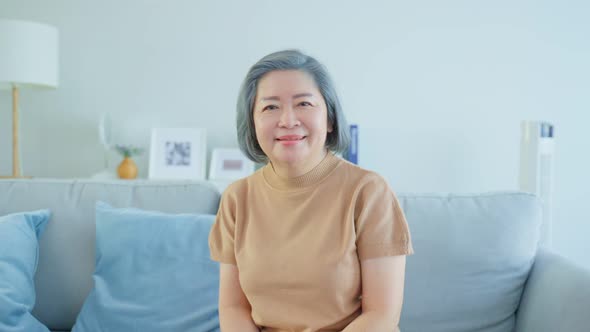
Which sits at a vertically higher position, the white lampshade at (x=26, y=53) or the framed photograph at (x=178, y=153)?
the white lampshade at (x=26, y=53)

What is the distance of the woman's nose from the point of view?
107cm

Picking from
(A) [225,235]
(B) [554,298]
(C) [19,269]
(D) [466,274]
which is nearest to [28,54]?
(C) [19,269]

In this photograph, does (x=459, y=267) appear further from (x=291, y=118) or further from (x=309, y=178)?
(x=291, y=118)

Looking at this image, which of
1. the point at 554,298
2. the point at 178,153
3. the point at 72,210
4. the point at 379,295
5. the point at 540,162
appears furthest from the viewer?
the point at 178,153

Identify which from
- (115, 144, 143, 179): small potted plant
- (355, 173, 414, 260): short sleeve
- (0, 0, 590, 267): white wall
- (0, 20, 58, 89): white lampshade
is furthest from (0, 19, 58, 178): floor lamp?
(355, 173, 414, 260): short sleeve

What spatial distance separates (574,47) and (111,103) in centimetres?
260

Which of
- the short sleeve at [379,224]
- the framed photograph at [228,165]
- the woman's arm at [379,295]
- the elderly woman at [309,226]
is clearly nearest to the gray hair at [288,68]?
the elderly woman at [309,226]

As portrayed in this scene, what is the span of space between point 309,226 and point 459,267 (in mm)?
716

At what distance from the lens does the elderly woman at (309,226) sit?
107cm

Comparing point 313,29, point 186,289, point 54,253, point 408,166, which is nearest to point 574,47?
point 408,166

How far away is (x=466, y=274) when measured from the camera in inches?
64.1

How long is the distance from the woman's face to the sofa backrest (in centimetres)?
87

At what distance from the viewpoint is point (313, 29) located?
313 centimetres

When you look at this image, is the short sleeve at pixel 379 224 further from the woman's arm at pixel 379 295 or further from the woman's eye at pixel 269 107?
the woman's eye at pixel 269 107
